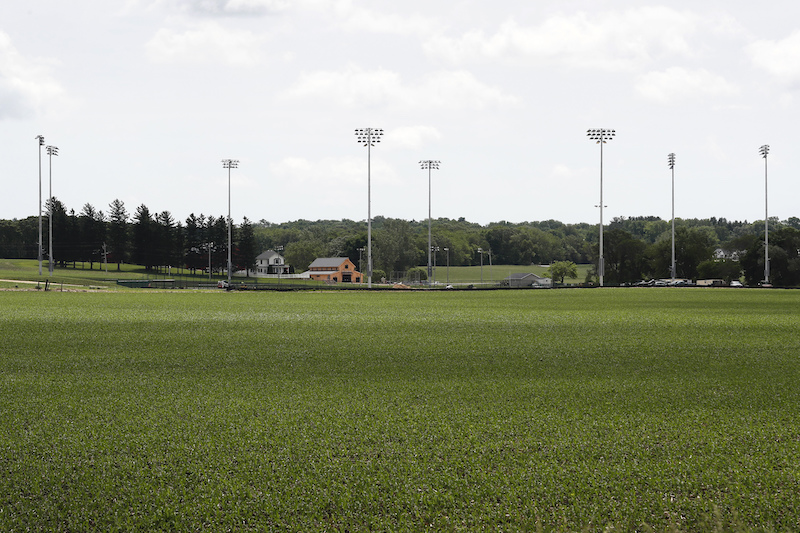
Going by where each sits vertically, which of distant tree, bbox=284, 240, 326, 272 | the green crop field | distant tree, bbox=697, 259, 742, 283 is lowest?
the green crop field

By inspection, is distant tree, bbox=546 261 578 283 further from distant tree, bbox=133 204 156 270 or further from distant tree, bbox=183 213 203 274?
distant tree, bbox=133 204 156 270

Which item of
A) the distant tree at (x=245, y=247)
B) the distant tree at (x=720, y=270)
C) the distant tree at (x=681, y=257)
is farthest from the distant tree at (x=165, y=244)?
the distant tree at (x=720, y=270)

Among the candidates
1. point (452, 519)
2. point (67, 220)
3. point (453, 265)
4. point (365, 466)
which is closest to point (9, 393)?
point (365, 466)

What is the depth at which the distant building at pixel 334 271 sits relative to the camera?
127838 millimetres

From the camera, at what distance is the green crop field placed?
Result: 211 inches

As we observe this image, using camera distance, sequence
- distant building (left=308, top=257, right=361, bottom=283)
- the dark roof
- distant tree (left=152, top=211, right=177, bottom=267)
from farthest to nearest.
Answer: the dark roof
distant building (left=308, top=257, right=361, bottom=283)
distant tree (left=152, top=211, right=177, bottom=267)

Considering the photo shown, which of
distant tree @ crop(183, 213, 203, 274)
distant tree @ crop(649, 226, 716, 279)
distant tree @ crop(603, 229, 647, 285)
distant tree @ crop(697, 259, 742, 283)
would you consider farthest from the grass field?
distant tree @ crop(697, 259, 742, 283)

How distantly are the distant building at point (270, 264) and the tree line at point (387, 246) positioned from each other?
632 cm

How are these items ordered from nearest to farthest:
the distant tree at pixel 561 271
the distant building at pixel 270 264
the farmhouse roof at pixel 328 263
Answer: the distant tree at pixel 561 271 < the farmhouse roof at pixel 328 263 < the distant building at pixel 270 264

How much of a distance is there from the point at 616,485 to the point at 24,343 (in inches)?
579

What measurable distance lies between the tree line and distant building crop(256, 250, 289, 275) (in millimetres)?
6323

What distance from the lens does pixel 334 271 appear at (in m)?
128

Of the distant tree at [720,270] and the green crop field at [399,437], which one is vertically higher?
the distant tree at [720,270]

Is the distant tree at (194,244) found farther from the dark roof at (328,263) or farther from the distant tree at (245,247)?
the dark roof at (328,263)
